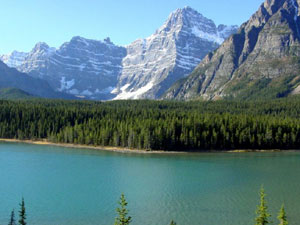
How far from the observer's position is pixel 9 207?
6475cm

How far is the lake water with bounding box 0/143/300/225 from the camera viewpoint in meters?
60.9

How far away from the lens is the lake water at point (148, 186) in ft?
200

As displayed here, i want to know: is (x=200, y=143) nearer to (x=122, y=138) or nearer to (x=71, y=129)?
(x=122, y=138)

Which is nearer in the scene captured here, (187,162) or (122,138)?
(187,162)

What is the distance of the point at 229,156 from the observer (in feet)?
440

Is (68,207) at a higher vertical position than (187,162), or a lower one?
lower

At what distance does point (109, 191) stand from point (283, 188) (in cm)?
3627

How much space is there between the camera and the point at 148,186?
274 feet

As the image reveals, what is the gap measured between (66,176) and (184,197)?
3493 centimetres

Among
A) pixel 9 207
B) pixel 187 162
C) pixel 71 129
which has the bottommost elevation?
pixel 9 207

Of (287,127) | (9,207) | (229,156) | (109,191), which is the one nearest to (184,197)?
(109,191)

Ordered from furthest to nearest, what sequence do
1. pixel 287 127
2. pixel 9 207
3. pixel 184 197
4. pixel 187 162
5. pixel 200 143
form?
1. pixel 287 127
2. pixel 200 143
3. pixel 187 162
4. pixel 184 197
5. pixel 9 207

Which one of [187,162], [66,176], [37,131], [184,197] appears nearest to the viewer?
[184,197]

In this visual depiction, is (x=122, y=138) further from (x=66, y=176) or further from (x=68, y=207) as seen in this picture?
(x=68, y=207)
